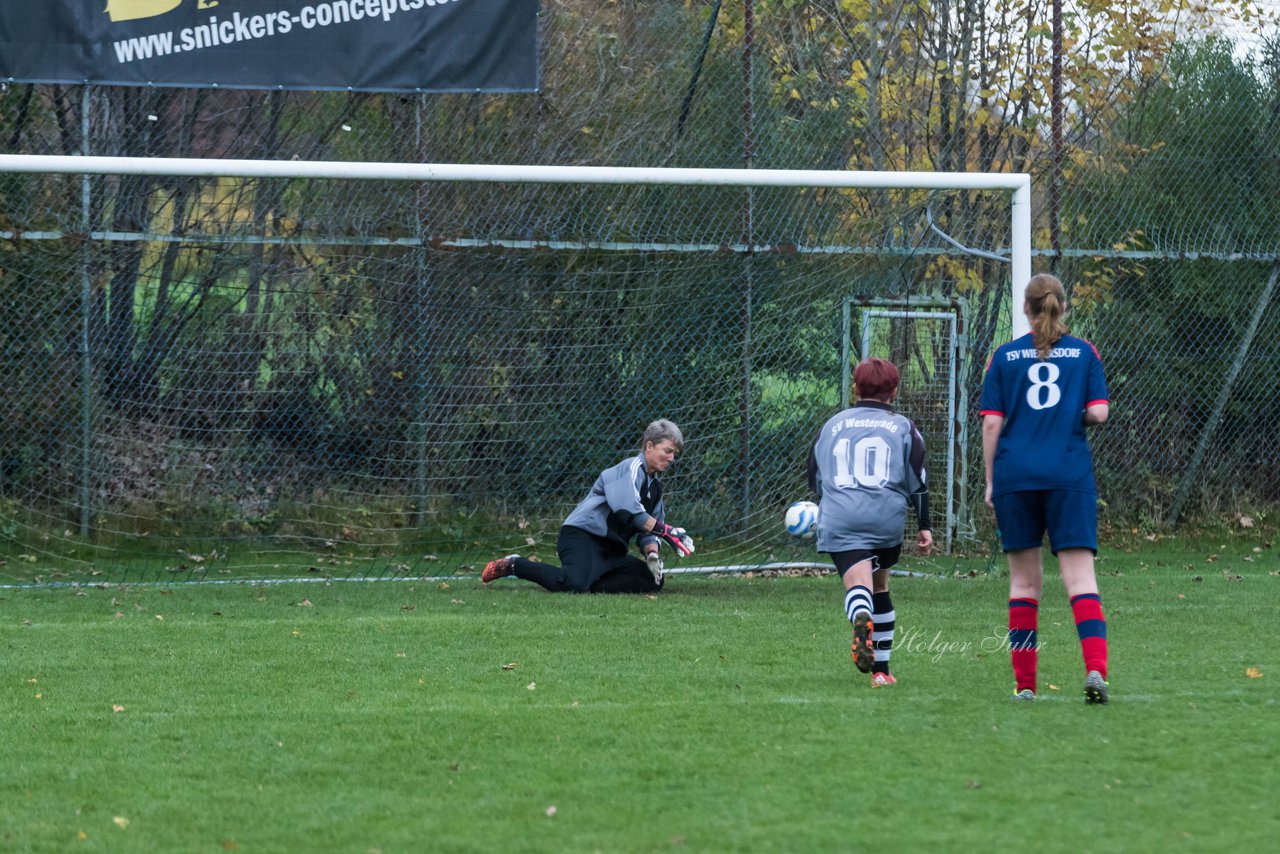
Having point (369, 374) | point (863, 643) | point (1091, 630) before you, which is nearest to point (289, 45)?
point (369, 374)

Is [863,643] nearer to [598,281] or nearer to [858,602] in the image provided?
[858,602]

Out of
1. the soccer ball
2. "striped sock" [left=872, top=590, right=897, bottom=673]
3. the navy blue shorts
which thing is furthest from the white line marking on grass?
the navy blue shorts

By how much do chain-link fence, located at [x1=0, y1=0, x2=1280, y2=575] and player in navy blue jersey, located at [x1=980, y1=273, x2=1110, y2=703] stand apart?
497 centimetres

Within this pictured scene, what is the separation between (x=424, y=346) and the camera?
10852mm

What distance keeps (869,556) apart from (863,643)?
0.39 meters

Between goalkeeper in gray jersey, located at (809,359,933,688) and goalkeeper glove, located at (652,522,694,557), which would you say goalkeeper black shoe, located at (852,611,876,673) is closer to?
goalkeeper in gray jersey, located at (809,359,933,688)

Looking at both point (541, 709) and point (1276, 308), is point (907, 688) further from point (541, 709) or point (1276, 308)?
point (1276, 308)

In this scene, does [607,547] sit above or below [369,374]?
below


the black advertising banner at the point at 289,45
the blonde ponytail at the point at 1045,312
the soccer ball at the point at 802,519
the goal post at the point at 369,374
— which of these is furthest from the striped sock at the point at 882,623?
the black advertising banner at the point at 289,45

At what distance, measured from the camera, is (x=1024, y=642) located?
231 inches

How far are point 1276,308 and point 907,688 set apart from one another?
805cm

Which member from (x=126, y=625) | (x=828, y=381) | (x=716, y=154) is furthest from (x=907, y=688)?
(x=716, y=154)

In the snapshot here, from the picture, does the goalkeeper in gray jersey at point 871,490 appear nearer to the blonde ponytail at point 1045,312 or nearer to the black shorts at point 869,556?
the black shorts at point 869,556

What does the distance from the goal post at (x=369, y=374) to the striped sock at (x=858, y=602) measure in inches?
180
